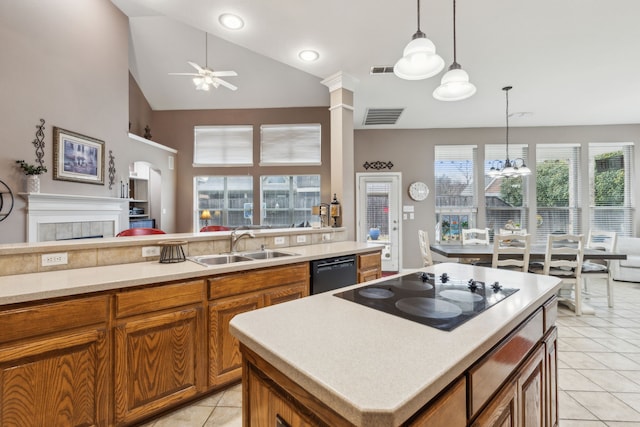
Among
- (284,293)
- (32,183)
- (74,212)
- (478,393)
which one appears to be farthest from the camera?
(74,212)

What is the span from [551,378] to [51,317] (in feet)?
7.68

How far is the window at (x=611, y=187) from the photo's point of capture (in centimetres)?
545

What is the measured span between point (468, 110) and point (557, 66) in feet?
5.01

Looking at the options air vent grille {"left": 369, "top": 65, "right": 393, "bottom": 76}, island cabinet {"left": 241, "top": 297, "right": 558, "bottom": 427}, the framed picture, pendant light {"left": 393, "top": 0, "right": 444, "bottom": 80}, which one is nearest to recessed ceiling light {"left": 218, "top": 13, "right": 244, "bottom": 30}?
air vent grille {"left": 369, "top": 65, "right": 393, "bottom": 76}

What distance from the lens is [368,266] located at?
9.30 ft

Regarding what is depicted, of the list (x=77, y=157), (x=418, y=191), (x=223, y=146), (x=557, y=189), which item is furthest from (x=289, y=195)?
(x=557, y=189)

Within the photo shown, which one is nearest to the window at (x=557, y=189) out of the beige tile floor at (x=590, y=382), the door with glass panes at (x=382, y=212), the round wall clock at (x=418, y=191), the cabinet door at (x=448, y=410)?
the round wall clock at (x=418, y=191)

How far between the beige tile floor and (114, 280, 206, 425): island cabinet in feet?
0.55

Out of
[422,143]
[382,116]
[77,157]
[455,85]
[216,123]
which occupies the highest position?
[216,123]

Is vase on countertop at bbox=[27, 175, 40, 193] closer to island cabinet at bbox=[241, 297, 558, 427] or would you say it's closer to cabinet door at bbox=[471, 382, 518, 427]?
island cabinet at bbox=[241, 297, 558, 427]

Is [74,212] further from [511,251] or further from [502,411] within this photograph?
[511,251]

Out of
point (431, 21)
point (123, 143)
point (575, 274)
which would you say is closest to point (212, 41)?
point (123, 143)

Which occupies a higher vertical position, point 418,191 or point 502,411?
point 418,191

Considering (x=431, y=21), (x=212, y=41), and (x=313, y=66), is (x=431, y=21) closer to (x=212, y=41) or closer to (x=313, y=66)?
(x=313, y=66)
